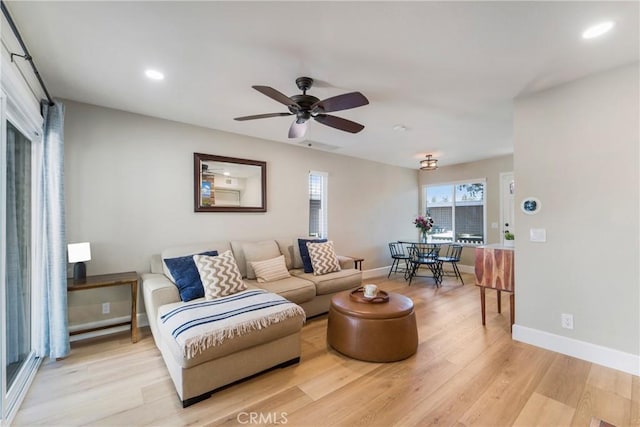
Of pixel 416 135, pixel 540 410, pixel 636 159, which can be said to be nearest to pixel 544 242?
pixel 636 159

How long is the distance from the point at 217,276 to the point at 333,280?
154 cm

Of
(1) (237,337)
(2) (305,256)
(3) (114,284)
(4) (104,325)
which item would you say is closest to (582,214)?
(2) (305,256)

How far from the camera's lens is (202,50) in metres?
2.03

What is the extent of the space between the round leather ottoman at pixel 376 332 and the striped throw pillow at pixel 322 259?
1206mm

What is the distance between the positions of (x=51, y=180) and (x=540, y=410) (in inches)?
168

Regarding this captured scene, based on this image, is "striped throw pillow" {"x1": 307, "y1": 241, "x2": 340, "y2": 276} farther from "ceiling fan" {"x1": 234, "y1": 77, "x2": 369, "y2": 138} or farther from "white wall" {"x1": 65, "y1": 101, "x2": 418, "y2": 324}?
"ceiling fan" {"x1": 234, "y1": 77, "x2": 369, "y2": 138}

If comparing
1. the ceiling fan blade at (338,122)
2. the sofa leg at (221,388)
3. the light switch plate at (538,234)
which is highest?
the ceiling fan blade at (338,122)

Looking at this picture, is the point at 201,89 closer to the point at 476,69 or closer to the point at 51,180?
the point at 51,180

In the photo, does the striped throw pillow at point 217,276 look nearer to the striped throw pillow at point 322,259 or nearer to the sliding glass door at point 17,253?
the striped throw pillow at point 322,259

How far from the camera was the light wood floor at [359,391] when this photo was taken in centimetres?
176

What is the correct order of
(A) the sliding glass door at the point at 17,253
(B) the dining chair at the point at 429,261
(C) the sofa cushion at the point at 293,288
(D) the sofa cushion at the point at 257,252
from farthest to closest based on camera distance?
(B) the dining chair at the point at 429,261 → (D) the sofa cushion at the point at 257,252 → (C) the sofa cushion at the point at 293,288 → (A) the sliding glass door at the point at 17,253

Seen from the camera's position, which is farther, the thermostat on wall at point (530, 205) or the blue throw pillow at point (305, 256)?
the blue throw pillow at point (305, 256)

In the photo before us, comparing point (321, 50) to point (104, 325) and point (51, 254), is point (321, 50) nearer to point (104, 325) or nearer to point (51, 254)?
point (51, 254)

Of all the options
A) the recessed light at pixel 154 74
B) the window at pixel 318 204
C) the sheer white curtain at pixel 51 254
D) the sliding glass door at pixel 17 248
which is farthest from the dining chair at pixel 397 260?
the sliding glass door at pixel 17 248
